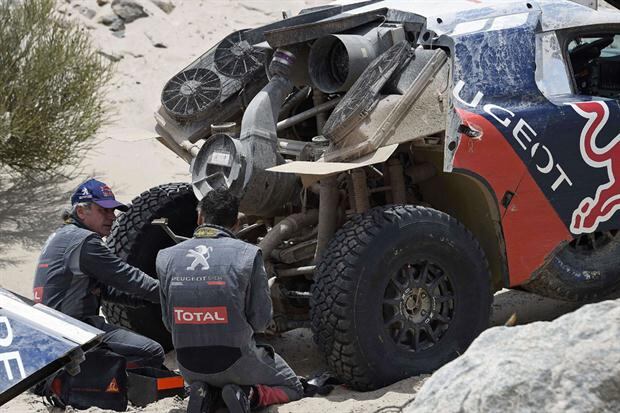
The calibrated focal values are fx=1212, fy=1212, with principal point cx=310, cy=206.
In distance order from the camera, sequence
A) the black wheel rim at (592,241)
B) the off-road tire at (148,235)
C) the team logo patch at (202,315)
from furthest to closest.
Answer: the off-road tire at (148,235) → the black wheel rim at (592,241) → the team logo patch at (202,315)

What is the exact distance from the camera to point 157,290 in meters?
6.53

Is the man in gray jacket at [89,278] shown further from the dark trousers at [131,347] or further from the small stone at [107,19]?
the small stone at [107,19]

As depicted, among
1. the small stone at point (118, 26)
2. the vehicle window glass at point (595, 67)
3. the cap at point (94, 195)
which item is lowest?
the small stone at point (118, 26)

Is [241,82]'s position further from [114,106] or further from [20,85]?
[114,106]

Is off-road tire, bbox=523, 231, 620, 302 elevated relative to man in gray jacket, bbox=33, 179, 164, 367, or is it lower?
lower

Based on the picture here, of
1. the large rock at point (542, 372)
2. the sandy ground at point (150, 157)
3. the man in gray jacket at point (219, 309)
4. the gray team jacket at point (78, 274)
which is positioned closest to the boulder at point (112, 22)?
the sandy ground at point (150, 157)

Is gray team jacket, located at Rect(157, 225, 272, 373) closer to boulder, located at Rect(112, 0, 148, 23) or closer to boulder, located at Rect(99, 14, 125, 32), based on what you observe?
boulder, located at Rect(99, 14, 125, 32)

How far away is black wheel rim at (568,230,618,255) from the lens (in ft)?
24.7

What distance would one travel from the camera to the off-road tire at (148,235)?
7801 mm

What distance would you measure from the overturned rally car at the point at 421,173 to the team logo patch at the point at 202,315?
0.87 m

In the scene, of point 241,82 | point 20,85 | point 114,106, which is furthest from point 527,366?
point 114,106

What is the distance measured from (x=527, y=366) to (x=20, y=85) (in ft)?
30.1

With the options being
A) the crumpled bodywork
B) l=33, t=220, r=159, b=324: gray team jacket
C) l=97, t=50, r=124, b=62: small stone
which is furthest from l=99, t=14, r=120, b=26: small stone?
l=33, t=220, r=159, b=324: gray team jacket

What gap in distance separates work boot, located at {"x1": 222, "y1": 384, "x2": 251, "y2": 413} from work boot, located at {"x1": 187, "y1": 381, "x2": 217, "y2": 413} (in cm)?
10
